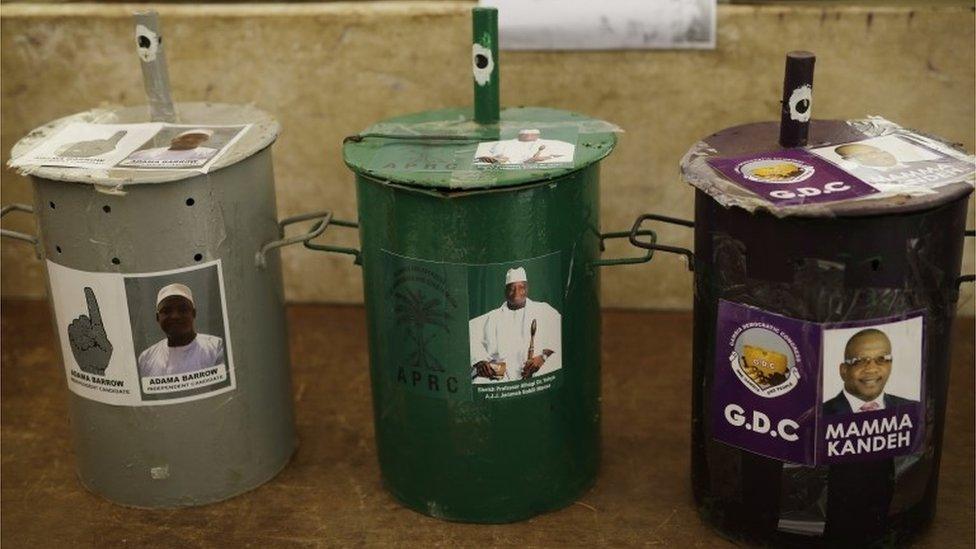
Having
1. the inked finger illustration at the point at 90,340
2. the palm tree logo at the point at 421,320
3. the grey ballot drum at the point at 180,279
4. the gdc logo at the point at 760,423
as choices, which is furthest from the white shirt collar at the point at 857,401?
the inked finger illustration at the point at 90,340

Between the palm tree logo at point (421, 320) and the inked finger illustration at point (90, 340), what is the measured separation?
590mm

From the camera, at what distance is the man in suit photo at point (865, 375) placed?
6.91 feet

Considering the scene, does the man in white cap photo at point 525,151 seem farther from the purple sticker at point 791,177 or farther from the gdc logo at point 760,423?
the gdc logo at point 760,423

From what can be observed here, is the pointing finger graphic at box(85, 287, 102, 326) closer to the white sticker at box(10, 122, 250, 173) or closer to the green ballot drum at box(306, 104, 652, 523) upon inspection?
the white sticker at box(10, 122, 250, 173)

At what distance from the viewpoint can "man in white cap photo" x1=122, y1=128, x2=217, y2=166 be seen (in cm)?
236

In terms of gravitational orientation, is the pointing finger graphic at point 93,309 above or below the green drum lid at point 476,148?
below

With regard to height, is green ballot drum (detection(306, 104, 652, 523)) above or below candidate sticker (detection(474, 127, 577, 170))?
below

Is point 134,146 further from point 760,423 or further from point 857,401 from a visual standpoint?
point 857,401

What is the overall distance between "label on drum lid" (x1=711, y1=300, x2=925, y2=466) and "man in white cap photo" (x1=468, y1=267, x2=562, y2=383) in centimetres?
32

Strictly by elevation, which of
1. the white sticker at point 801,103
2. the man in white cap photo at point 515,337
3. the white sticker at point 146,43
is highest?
the white sticker at point 146,43

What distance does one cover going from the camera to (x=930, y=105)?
122 inches

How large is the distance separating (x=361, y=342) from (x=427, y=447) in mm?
902

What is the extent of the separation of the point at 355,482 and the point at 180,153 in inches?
31.6

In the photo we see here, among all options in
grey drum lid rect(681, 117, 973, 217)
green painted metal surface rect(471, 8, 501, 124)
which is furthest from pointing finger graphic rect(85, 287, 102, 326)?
grey drum lid rect(681, 117, 973, 217)
